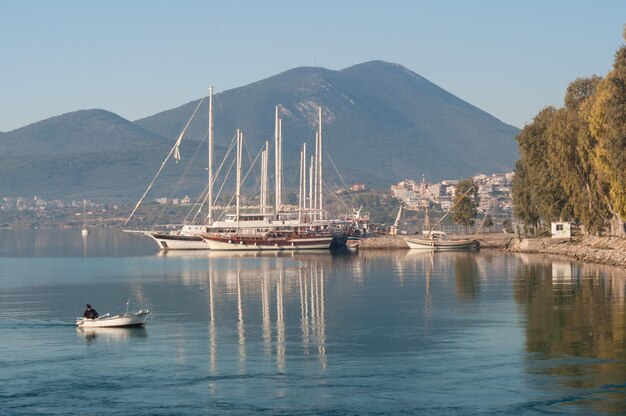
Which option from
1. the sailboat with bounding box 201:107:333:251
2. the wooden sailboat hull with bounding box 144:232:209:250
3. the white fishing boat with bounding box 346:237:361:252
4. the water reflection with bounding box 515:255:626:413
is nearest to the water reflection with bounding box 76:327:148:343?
the water reflection with bounding box 515:255:626:413

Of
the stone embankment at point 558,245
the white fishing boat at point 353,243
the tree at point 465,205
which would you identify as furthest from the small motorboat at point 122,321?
the tree at point 465,205

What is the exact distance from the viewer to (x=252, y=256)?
148500 mm

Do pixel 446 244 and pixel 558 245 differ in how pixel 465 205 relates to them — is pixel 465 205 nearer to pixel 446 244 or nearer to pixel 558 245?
pixel 446 244

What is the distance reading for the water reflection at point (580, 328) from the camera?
47781 millimetres

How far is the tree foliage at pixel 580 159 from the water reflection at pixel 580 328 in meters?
10.3

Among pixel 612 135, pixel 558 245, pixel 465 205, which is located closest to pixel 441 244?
pixel 558 245

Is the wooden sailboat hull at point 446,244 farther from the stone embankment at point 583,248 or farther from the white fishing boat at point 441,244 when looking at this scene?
the stone embankment at point 583,248

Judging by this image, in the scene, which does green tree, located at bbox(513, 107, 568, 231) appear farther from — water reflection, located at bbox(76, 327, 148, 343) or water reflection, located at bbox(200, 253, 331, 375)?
water reflection, located at bbox(76, 327, 148, 343)

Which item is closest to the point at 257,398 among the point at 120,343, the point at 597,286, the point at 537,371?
the point at 537,371

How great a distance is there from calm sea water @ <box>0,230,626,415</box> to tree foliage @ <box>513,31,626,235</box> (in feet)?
33.6

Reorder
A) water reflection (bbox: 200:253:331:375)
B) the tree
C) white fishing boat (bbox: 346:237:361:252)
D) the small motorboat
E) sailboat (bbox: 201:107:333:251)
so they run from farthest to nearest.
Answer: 1. the tree
2. white fishing boat (bbox: 346:237:361:252)
3. sailboat (bbox: 201:107:333:251)
4. the small motorboat
5. water reflection (bbox: 200:253:331:375)

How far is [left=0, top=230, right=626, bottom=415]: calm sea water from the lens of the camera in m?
45.8

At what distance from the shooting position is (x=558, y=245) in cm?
13350

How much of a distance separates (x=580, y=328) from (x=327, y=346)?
13.9m
